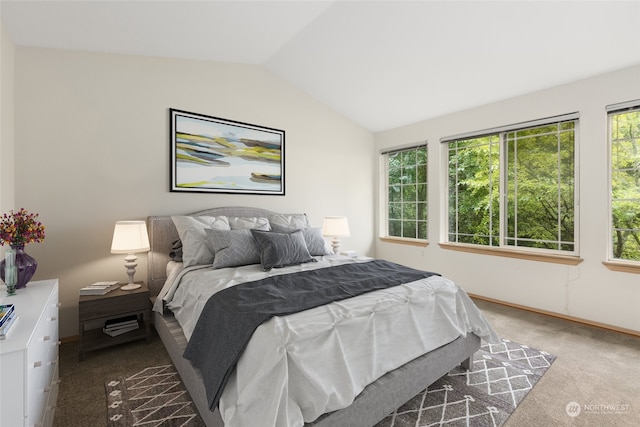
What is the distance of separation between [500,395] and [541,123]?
288 cm

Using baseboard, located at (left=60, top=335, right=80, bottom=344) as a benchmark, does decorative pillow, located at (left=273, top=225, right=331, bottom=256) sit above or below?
above

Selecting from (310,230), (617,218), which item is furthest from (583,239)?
(310,230)

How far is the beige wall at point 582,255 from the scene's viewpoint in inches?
114

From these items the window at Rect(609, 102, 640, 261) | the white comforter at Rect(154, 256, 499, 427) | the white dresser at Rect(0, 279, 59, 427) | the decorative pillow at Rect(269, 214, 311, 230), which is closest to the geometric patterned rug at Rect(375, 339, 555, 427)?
the white comforter at Rect(154, 256, 499, 427)

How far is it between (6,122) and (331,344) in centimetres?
285

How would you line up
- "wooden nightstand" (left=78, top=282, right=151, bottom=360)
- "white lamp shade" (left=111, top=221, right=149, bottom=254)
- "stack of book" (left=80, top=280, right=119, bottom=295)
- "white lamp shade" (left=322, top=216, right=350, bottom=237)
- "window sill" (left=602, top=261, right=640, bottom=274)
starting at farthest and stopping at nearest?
1. "white lamp shade" (left=322, top=216, right=350, bottom=237)
2. "window sill" (left=602, top=261, right=640, bottom=274)
3. "white lamp shade" (left=111, top=221, right=149, bottom=254)
4. "stack of book" (left=80, top=280, right=119, bottom=295)
5. "wooden nightstand" (left=78, top=282, right=151, bottom=360)

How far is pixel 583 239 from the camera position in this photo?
3117 mm

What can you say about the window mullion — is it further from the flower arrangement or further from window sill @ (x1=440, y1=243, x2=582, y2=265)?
the flower arrangement

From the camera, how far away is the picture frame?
10.6ft

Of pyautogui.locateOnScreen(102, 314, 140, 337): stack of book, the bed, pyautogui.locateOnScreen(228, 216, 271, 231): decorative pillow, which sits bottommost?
pyautogui.locateOnScreen(102, 314, 140, 337): stack of book

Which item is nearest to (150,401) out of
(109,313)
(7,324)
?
(109,313)

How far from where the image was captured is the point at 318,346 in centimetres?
140

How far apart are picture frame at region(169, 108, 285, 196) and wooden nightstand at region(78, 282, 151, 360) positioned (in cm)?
116

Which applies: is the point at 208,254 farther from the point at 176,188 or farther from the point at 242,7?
the point at 242,7
